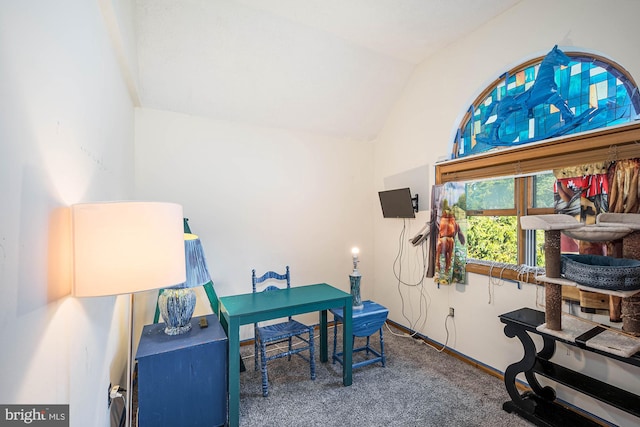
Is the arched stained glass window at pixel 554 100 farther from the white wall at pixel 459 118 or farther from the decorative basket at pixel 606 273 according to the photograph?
the decorative basket at pixel 606 273

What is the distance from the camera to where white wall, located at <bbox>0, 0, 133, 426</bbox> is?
0.67 meters

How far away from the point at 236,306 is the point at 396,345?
1919 millimetres

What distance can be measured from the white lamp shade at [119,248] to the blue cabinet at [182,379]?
1.05 metres

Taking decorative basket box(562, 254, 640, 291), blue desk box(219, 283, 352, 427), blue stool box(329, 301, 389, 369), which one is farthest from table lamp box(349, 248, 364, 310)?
decorative basket box(562, 254, 640, 291)

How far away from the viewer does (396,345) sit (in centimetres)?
321

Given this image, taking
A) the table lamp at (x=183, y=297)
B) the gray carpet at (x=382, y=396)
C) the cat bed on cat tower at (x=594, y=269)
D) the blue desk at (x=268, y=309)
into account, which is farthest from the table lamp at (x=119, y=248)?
the cat bed on cat tower at (x=594, y=269)

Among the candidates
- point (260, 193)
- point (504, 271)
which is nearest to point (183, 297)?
point (260, 193)

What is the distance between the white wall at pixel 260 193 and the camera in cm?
295

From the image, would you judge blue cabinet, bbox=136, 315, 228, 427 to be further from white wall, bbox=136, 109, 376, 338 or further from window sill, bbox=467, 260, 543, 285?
window sill, bbox=467, 260, 543, 285

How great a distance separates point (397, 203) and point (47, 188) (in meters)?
3.14

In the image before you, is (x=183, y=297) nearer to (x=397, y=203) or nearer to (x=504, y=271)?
(x=397, y=203)

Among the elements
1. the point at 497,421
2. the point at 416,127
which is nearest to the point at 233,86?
the point at 416,127

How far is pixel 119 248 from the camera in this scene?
36.7 inches

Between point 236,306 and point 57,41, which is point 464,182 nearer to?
point 236,306
